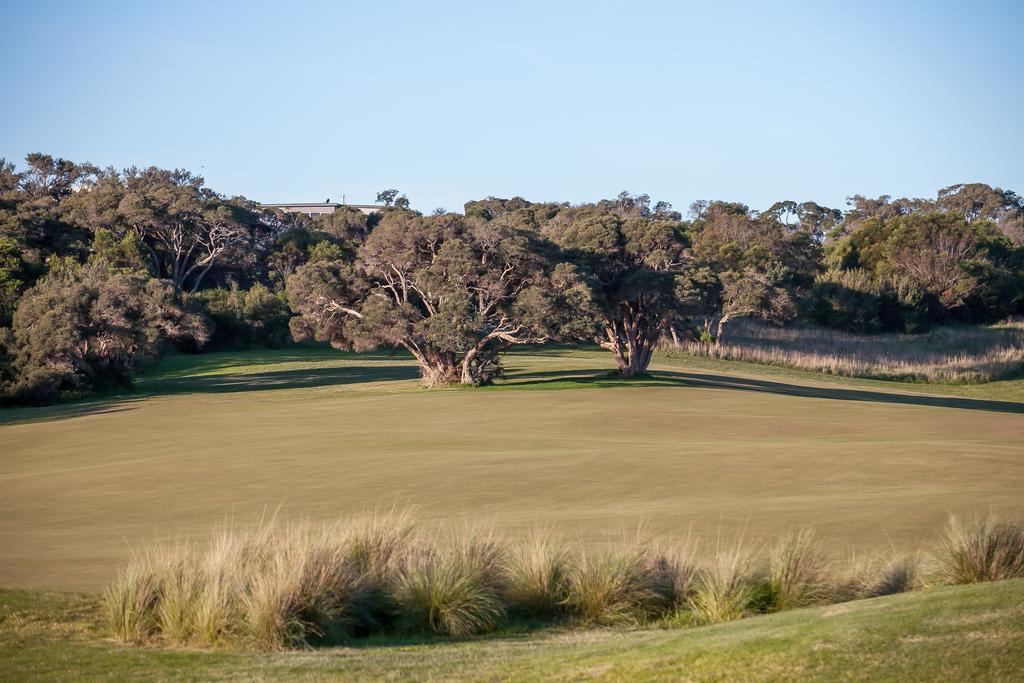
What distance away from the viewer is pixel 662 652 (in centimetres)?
862

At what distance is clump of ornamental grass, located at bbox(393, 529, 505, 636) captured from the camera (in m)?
11.3

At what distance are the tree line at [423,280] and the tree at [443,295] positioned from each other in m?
0.09

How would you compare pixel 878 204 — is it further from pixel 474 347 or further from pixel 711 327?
pixel 474 347

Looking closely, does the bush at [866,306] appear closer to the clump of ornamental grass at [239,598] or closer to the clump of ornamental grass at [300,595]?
the clump of ornamental grass at [300,595]

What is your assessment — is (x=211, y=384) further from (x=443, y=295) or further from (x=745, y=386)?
(x=745, y=386)

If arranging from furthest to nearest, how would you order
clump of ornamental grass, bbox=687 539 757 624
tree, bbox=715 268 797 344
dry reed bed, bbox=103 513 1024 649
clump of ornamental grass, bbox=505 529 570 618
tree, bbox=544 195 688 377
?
tree, bbox=715 268 797 344
tree, bbox=544 195 688 377
clump of ornamental grass, bbox=505 529 570 618
clump of ornamental grass, bbox=687 539 757 624
dry reed bed, bbox=103 513 1024 649

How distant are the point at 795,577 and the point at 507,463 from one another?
Answer: 12.3 m

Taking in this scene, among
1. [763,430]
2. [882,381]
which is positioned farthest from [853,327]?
[763,430]

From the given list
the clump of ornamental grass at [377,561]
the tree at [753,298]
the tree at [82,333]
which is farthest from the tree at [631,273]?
the clump of ornamental grass at [377,561]

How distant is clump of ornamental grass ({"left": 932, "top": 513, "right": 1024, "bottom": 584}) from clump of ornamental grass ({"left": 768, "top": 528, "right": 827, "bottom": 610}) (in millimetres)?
1354

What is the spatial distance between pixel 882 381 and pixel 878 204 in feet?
349

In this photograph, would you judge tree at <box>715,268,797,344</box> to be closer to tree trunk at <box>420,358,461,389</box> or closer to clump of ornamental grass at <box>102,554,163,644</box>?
tree trunk at <box>420,358,461,389</box>

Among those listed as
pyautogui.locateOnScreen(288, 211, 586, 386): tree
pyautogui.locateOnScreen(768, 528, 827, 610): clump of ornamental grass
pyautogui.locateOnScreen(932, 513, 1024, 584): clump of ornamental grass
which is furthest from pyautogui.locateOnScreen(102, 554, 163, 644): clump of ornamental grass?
pyautogui.locateOnScreen(288, 211, 586, 386): tree

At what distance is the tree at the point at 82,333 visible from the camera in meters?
43.2
